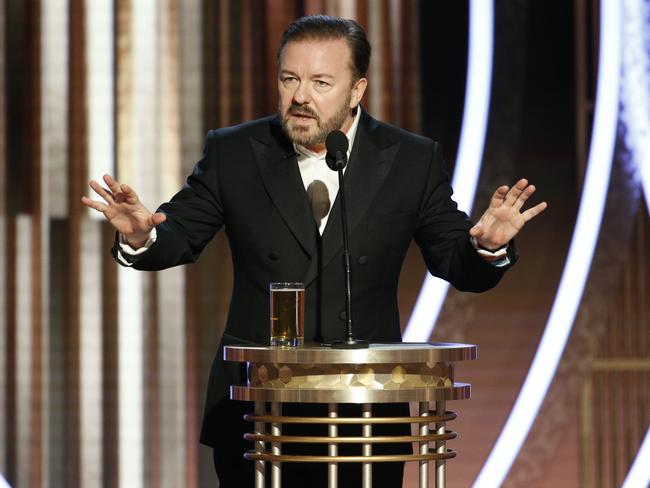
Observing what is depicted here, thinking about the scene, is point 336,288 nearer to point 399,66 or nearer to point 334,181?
point 334,181

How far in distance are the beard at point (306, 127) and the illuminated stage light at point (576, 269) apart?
6.04ft

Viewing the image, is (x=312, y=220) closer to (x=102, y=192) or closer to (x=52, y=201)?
(x=102, y=192)

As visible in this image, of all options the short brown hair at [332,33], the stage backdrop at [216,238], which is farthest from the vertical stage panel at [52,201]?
the short brown hair at [332,33]

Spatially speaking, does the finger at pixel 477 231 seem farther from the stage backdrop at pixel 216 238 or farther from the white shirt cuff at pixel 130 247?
the stage backdrop at pixel 216 238

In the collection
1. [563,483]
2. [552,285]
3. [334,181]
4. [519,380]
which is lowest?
[563,483]

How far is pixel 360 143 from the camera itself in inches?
105

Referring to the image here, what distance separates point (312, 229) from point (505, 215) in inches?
17.6

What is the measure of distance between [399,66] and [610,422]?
151cm

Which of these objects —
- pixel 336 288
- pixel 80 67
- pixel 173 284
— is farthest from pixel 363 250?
pixel 80 67

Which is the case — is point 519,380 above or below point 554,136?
below

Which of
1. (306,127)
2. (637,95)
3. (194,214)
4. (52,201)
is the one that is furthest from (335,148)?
(637,95)

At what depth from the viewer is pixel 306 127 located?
2.57 m

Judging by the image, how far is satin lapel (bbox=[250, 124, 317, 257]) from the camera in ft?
8.31

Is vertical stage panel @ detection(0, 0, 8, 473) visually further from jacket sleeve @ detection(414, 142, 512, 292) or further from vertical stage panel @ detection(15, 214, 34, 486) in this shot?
jacket sleeve @ detection(414, 142, 512, 292)
